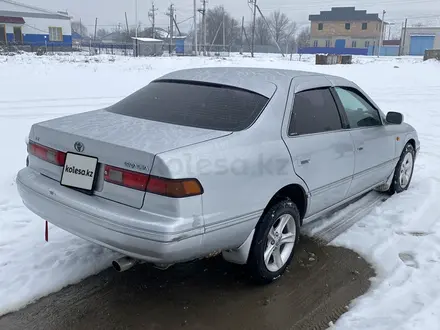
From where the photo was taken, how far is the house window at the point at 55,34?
55.1 meters

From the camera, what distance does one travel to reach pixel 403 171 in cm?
557

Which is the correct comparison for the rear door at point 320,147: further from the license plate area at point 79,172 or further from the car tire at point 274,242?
the license plate area at point 79,172

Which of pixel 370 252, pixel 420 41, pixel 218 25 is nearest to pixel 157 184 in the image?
pixel 370 252

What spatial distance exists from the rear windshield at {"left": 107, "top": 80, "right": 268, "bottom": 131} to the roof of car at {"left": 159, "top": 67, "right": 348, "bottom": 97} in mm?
77

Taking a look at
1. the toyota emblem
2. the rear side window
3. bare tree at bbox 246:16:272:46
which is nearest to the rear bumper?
the toyota emblem

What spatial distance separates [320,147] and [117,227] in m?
1.85

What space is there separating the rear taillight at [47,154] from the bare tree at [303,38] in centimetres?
8908

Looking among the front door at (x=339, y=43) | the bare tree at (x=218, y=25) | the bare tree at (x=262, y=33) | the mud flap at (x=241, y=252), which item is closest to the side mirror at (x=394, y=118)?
the mud flap at (x=241, y=252)

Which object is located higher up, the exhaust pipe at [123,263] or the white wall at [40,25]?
the white wall at [40,25]

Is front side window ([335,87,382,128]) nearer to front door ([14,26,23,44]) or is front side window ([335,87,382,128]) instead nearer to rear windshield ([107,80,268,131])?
rear windshield ([107,80,268,131])

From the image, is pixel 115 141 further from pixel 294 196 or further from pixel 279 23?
pixel 279 23

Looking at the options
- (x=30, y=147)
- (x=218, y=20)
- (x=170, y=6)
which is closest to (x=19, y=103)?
(x=30, y=147)

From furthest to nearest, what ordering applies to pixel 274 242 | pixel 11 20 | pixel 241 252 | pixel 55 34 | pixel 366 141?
1. pixel 55 34
2. pixel 11 20
3. pixel 366 141
4. pixel 274 242
5. pixel 241 252

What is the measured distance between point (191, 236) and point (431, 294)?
1962 mm
